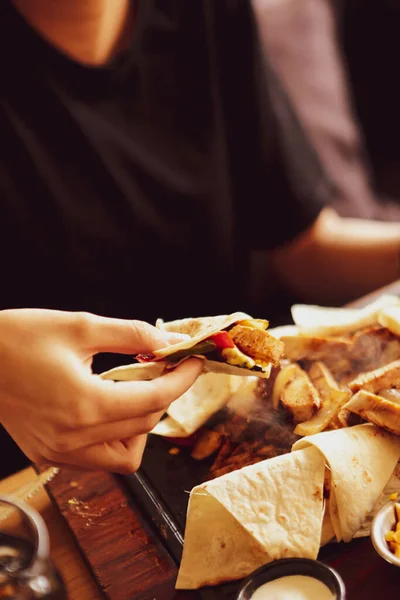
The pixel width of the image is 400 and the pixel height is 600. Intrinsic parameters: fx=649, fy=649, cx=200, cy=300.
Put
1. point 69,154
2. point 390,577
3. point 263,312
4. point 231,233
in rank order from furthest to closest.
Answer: point 263,312 → point 231,233 → point 69,154 → point 390,577

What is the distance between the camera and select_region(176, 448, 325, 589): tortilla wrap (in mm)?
1086

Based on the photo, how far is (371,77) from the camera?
3.69 m

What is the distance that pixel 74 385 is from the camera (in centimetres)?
100

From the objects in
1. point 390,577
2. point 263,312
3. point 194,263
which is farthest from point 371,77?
point 390,577

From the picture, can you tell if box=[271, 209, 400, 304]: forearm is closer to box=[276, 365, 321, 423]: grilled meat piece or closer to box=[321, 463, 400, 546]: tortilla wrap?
box=[276, 365, 321, 423]: grilled meat piece

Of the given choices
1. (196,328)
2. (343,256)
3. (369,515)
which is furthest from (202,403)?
(343,256)

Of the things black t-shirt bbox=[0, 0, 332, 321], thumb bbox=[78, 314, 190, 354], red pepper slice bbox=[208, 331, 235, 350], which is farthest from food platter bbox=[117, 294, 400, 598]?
black t-shirt bbox=[0, 0, 332, 321]

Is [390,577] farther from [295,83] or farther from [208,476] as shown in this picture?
[295,83]

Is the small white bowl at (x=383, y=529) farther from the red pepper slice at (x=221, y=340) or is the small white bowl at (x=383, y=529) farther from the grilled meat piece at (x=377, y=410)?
the red pepper slice at (x=221, y=340)

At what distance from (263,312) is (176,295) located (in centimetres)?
62

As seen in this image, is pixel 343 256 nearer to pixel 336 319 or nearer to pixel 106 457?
pixel 336 319

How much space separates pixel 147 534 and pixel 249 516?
9.5 inches

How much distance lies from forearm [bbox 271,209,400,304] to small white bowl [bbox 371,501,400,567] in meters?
1.26

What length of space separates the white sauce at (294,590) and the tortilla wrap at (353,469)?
0.49ft
